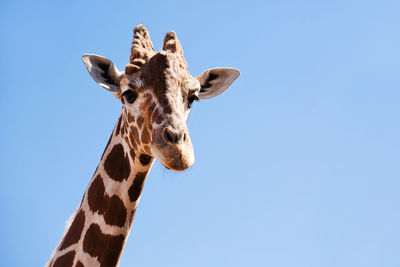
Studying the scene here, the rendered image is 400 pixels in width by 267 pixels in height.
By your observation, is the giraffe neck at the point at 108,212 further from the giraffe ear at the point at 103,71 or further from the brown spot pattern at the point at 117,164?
the giraffe ear at the point at 103,71

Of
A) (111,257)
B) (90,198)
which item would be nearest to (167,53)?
(90,198)

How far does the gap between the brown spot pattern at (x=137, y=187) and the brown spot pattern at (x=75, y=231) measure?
2.32ft

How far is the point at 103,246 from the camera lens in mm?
5434

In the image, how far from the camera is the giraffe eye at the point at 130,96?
571 cm

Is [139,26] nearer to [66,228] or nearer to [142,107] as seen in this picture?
[142,107]

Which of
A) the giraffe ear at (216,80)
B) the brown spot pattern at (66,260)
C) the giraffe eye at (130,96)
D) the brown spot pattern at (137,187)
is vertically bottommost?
the brown spot pattern at (66,260)

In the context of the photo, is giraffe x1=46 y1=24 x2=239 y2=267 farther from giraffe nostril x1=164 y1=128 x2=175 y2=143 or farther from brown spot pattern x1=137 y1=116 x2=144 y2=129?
giraffe nostril x1=164 y1=128 x2=175 y2=143

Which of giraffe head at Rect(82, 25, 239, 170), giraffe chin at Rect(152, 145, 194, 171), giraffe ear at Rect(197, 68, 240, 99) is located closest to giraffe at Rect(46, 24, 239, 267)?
giraffe head at Rect(82, 25, 239, 170)

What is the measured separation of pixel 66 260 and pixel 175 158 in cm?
210

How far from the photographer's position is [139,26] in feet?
21.3

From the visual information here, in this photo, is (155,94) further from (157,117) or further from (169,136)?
(169,136)

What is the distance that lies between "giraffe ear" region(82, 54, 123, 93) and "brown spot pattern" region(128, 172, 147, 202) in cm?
120

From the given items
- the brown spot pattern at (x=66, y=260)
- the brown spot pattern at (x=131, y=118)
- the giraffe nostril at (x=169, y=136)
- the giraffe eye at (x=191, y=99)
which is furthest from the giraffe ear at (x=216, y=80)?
the brown spot pattern at (x=66, y=260)

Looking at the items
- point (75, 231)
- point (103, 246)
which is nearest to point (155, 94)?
point (103, 246)
